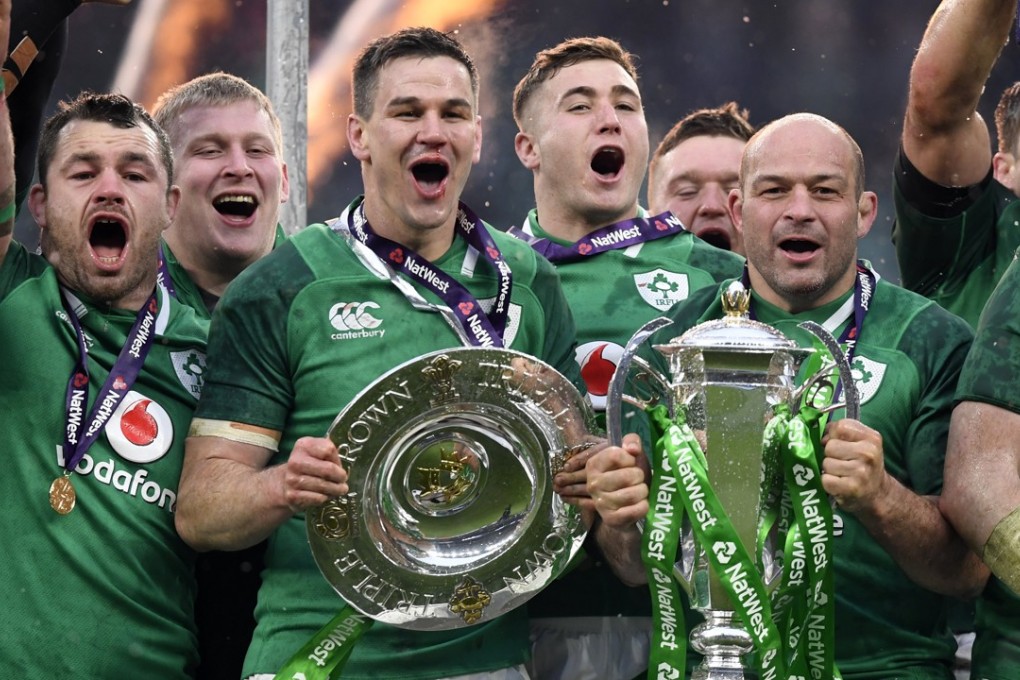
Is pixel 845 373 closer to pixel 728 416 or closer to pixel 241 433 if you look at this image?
pixel 728 416

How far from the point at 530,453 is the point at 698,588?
0.62 metres

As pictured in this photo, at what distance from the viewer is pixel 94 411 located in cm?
381

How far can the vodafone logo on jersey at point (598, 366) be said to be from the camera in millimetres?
4383

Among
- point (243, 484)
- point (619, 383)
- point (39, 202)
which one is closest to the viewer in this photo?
point (619, 383)

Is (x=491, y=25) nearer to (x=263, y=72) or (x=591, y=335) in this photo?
(x=263, y=72)

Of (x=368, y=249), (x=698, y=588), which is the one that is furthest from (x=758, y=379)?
(x=368, y=249)

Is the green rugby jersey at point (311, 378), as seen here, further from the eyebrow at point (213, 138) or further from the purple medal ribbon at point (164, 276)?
the eyebrow at point (213, 138)

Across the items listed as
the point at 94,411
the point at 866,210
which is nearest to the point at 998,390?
the point at 866,210

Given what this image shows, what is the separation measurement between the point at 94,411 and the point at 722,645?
1.61m

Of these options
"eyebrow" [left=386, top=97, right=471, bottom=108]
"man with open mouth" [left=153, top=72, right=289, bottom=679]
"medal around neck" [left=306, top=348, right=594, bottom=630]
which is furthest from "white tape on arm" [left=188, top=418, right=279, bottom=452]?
"man with open mouth" [left=153, top=72, right=289, bottom=679]

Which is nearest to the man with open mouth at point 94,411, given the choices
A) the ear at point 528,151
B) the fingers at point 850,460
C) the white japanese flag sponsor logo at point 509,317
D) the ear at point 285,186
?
the white japanese flag sponsor logo at point 509,317

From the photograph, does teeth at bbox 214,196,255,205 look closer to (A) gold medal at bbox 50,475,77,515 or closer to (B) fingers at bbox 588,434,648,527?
(A) gold medal at bbox 50,475,77,515

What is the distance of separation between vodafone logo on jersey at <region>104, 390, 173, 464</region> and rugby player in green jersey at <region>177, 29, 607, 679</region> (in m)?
0.20

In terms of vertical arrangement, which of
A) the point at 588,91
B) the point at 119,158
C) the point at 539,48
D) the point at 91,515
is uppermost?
the point at 539,48
